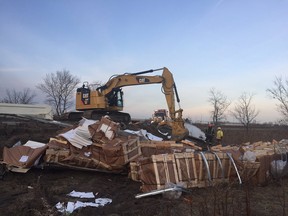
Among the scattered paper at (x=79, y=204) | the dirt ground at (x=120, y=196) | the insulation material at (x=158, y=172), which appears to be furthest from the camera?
the insulation material at (x=158, y=172)

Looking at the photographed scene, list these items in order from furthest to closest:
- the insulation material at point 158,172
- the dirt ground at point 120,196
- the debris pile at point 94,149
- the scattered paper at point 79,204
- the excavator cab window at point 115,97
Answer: the excavator cab window at point 115,97 < the debris pile at point 94,149 < the insulation material at point 158,172 < the scattered paper at point 79,204 < the dirt ground at point 120,196

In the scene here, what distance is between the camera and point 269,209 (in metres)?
5.76

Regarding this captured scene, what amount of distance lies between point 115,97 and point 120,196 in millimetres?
13704

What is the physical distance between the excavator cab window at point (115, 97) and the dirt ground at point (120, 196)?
10933mm

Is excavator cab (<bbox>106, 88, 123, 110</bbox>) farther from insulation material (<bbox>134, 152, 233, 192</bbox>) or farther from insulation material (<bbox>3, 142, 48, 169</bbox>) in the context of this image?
insulation material (<bbox>134, 152, 233, 192</bbox>)

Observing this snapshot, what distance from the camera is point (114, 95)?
67.2 ft

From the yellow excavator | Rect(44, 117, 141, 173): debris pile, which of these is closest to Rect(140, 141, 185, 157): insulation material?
Rect(44, 117, 141, 173): debris pile

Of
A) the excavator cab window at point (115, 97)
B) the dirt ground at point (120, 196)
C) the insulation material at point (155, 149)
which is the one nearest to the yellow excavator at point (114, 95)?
the excavator cab window at point (115, 97)

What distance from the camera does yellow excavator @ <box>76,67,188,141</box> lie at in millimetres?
17141

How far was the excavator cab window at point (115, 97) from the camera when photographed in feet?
66.5

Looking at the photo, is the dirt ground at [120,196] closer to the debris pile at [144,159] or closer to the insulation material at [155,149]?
the debris pile at [144,159]

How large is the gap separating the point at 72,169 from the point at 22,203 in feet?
10.4

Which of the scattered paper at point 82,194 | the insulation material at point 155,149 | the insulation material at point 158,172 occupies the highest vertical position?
the insulation material at point 155,149

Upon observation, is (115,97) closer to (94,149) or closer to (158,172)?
(94,149)
